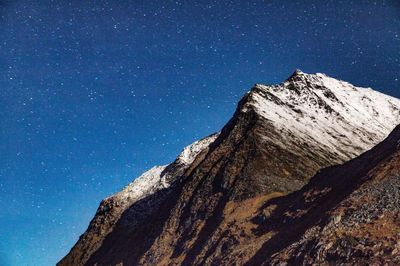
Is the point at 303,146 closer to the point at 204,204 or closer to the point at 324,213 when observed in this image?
the point at 204,204

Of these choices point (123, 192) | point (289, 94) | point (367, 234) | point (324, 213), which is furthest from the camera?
point (123, 192)

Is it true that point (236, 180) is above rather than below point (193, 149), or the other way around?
below

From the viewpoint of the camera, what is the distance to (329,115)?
88188 millimetres

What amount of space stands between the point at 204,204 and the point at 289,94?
3674cm

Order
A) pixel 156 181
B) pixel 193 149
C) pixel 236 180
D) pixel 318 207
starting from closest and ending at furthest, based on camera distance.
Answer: pixel 318 207 < pixel 236 180 < pixel 156 181 < pixel 193 149

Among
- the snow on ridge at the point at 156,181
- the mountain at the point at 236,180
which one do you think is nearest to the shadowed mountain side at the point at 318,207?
the mountain at the point at 236,180

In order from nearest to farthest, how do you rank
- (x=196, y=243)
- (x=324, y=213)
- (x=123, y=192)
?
(x=324, y=213), (x=196, y=243), (x=123, y=192)

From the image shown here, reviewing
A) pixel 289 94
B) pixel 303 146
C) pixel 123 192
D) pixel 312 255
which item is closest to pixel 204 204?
pixel 303 146

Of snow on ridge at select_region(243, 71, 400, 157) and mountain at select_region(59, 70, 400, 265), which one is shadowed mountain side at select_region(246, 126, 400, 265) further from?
snow on ridge at select_region(243, 71, 400, 157)

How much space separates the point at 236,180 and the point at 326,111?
38801 mm

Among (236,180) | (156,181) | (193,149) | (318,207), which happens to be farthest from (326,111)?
(318,207)

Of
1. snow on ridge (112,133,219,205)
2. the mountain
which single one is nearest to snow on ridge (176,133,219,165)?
snow on ridge (112,133,219,205)

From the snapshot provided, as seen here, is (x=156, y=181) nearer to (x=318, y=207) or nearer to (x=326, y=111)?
(x=326, y=111)

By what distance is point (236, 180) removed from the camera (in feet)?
186
